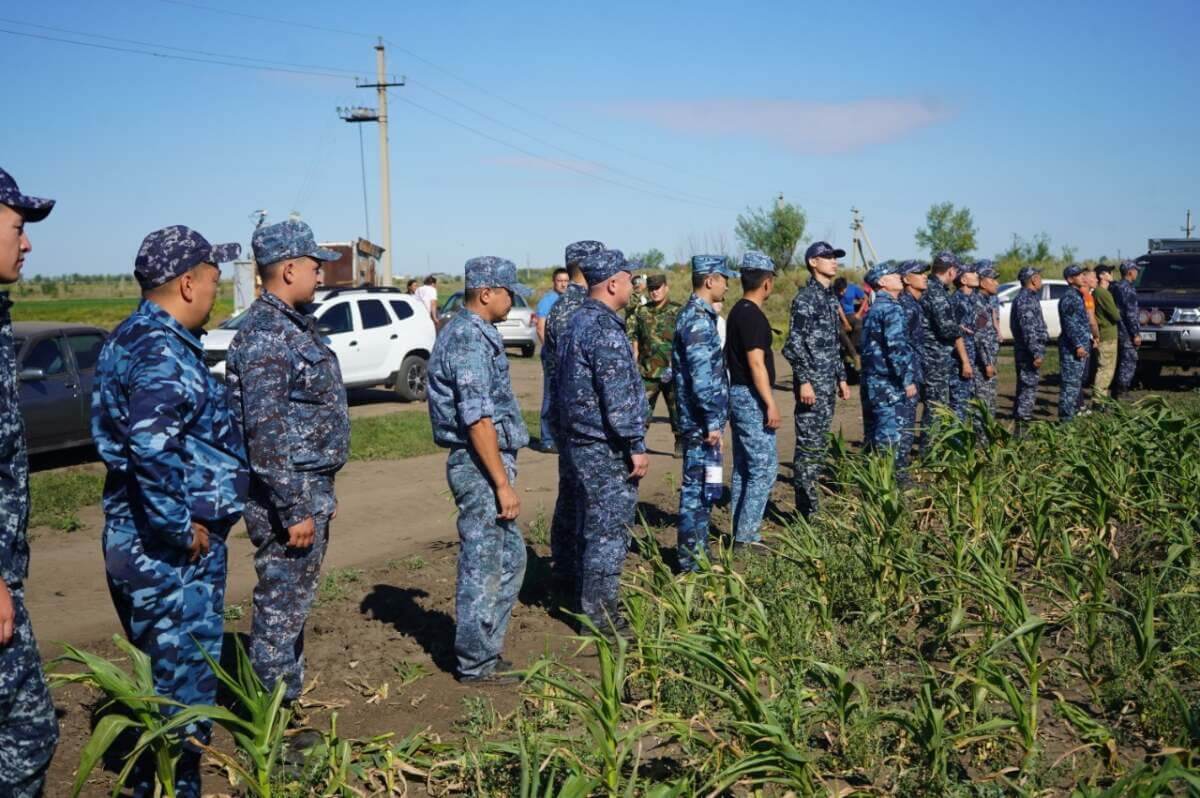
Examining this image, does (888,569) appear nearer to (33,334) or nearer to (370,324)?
(33,334)

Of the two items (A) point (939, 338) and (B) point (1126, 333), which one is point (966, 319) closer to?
(A) point (939, 338)

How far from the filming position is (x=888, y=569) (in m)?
5.70

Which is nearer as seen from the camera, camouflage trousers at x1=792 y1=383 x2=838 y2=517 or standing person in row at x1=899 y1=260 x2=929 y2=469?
camouflage trousers at x1=792 y1=383 x2=838 y2=517

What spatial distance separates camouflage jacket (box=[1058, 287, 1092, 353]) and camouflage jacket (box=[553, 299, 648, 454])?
9104mm

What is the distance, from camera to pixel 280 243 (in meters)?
4.41

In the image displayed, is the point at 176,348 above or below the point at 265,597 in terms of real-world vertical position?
above

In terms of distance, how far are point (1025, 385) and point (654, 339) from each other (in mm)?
4544

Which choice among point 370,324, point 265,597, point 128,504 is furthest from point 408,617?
point 370,324

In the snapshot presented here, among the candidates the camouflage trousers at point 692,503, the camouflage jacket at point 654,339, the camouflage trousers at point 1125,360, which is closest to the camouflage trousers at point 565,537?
the camouflage trousers at point 692,503

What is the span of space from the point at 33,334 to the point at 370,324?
607cm

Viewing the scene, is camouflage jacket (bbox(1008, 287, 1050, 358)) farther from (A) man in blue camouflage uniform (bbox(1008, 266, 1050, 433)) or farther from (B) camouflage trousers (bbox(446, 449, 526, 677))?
(B) camouflage trousers (bbox(446, 449, 526, 677))

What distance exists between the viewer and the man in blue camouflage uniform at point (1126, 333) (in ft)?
50.3

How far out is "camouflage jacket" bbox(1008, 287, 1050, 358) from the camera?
12633 mm

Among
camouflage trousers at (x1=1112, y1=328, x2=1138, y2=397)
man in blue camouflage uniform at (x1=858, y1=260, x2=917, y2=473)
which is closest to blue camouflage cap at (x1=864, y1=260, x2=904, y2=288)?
man in blue camouflage uniform at (x1=858, y1=260, x2=917, y2=473)
